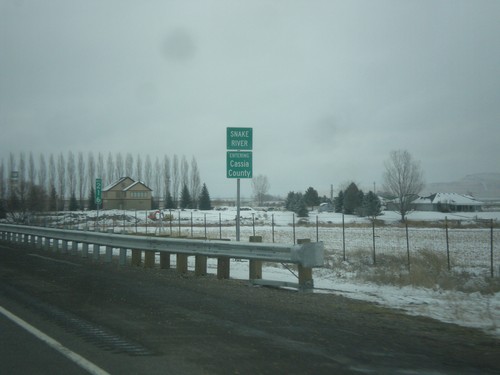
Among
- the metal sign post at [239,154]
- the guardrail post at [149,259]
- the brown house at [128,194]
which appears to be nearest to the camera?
the metal sign post at [239,154]

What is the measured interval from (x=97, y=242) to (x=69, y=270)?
3.51 metres

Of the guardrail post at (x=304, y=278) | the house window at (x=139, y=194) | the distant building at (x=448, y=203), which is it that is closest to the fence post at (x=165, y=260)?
the guardrail post at (x=304, y=278)

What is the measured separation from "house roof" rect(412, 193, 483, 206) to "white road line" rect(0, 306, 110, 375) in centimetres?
4590

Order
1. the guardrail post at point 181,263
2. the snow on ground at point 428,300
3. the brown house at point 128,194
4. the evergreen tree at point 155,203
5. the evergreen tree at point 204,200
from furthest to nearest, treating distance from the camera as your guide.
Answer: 1. the evergreen tree at point 204,200
2. the evergreen tree at point 155,203
3. the brown house at point 128,194
4. the guardrail post at point 181,263
5. the snow on ground at point 428,300

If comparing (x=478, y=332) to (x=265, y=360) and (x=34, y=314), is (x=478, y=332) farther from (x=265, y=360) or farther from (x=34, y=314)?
(x=34, y=314)

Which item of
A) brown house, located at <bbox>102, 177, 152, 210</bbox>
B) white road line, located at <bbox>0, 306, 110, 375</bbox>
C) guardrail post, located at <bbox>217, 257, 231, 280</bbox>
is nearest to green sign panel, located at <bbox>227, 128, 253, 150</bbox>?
guardrail post, located at <bbox>217, 257, 231, 280</bbox>

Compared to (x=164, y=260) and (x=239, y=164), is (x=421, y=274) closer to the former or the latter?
(x=239, y=164)

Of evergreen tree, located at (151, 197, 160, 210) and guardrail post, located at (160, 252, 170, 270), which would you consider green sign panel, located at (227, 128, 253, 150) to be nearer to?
guardrail post, located at (160, 252, 170, 270)

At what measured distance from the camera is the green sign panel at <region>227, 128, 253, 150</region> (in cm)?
1565

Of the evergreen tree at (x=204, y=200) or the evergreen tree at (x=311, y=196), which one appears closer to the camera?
the evergreen tree at (x=204, y=200)

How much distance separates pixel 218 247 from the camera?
13414mm

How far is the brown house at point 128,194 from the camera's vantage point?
8375 centimetres

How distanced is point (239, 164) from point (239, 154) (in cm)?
33

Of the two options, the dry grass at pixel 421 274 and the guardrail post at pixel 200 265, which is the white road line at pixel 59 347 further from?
the dry grass at pixel 421 274
